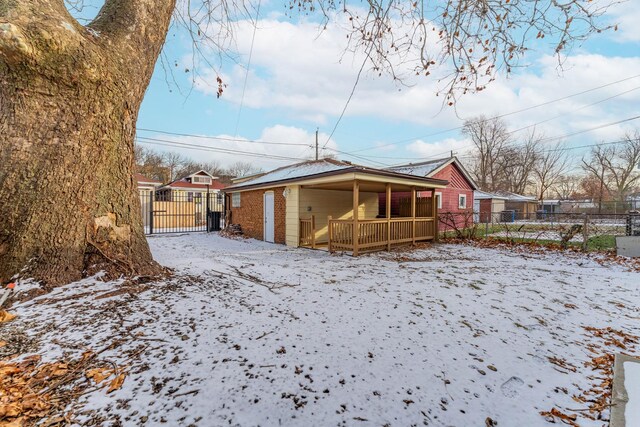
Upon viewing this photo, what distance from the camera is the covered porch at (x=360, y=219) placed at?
888 centimetres

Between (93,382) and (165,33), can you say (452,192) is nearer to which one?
(165,33)

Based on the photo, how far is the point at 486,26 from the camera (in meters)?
4.53

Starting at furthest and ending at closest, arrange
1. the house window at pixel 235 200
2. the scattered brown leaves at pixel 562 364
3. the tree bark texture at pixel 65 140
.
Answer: the house window at pixel 235 200 < the tree bark texture at pixel 65 140 < the scattered brown leaves at pixel 562 364

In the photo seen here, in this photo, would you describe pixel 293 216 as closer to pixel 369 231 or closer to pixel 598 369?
pixel 369 231

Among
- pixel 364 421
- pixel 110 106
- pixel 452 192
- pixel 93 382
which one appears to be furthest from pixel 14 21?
pixel 452 192

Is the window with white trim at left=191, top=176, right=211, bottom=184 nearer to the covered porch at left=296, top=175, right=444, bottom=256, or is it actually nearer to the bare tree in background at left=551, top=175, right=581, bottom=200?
the covered porch at left=296, top=175, right=444, bottom=256

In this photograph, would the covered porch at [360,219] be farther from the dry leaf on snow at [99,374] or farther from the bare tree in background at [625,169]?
the bare tree in background at [625,169]

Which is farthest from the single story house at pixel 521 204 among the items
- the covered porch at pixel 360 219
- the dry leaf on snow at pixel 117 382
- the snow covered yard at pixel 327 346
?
the dry leaf on snow at pixel 117 382

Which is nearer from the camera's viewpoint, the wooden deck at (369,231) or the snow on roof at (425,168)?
the wooden deck at (369,231)

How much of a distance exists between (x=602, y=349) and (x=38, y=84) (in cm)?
660

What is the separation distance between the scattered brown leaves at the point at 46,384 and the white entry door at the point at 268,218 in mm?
9345

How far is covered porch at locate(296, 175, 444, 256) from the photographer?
888 cm

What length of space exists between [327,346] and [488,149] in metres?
40.6

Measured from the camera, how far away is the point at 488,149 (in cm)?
3606
